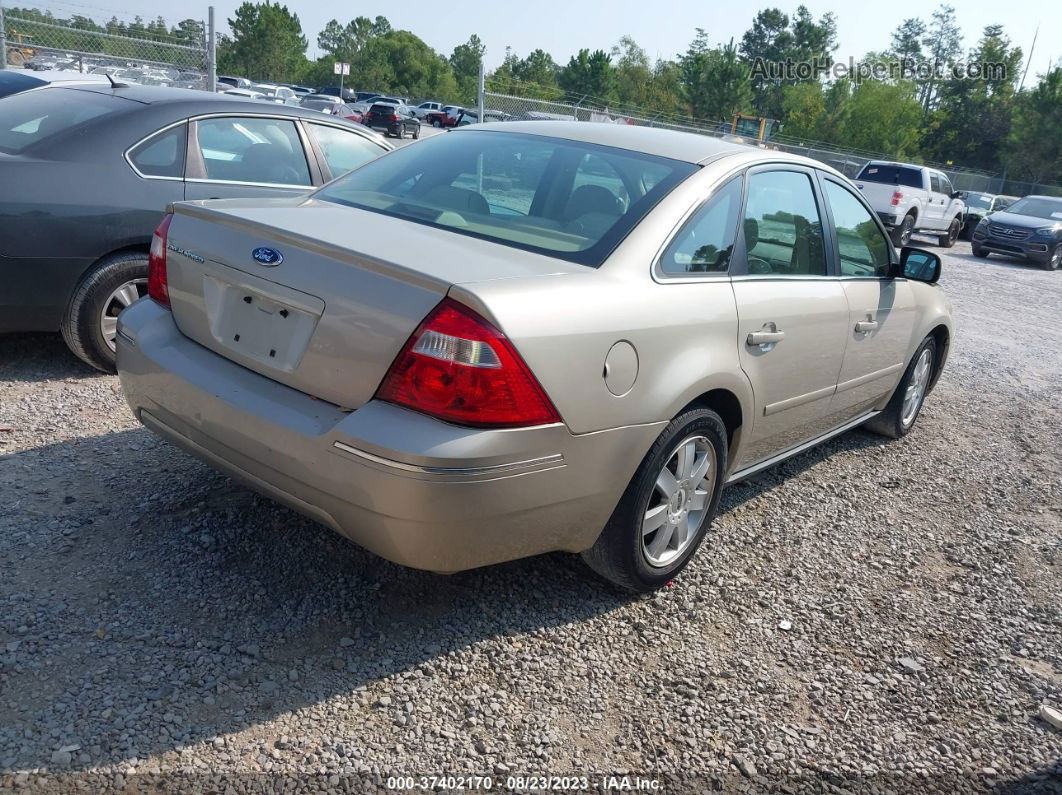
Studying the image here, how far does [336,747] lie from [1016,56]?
8297cm

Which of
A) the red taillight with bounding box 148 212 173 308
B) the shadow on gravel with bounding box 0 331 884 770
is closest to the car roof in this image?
the red taillight with bounding box 148 212 173 308

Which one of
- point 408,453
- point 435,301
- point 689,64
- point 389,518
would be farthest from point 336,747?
point 689,64

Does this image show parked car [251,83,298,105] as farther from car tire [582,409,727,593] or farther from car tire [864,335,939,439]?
car tire [582,409,727,593]

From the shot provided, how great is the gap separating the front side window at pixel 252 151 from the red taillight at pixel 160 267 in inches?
86.4

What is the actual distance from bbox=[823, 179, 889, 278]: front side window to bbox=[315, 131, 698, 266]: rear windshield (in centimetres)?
125

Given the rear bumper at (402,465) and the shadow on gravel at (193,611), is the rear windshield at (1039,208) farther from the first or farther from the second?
the rear bumper at (402,465)

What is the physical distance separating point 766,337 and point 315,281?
178 centimetres

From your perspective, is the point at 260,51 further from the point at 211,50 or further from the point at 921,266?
the point at 921,266

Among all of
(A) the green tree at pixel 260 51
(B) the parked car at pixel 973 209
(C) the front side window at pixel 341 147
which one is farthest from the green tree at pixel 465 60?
(C) the front side window at pixel 341 147

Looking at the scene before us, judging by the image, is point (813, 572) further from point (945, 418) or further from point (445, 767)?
point (945, 418)

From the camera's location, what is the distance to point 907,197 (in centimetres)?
2022

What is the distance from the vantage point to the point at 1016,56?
71000 mm

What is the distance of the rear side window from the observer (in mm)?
5059

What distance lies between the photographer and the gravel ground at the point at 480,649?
8.30ft
